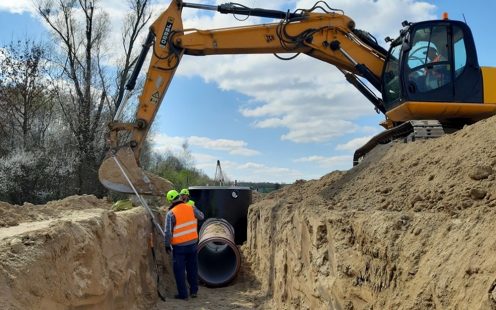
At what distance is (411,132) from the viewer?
9.05m

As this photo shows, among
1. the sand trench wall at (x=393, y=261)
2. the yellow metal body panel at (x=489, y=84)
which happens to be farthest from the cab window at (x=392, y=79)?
the sand trench wall at (x=393, y=261)

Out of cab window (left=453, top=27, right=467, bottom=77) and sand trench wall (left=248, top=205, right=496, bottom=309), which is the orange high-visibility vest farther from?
cab window (left=453, top=27, right=467, bottom=77)

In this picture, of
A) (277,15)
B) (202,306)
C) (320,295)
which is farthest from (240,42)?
(320,295)

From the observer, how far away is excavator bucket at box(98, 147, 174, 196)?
10.6 m

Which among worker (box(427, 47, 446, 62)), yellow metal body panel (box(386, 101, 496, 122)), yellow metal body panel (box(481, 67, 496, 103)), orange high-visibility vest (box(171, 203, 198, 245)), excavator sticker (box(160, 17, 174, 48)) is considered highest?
excavator sticker (box(160, 17, 174, 48))

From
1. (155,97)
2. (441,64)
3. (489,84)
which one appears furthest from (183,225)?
(489,84)

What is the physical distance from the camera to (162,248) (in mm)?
10852

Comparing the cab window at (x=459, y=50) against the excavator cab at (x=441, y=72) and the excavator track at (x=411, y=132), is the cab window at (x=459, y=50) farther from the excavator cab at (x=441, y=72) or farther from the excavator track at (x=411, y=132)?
the excavator track at (x=411, y=132)

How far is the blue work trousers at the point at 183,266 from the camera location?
9398mm

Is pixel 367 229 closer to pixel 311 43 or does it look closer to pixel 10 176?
pixel 311 43

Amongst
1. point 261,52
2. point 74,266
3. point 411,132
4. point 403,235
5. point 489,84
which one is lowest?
point 74,266

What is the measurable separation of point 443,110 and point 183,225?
5079mm

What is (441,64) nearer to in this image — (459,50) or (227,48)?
(459,50)

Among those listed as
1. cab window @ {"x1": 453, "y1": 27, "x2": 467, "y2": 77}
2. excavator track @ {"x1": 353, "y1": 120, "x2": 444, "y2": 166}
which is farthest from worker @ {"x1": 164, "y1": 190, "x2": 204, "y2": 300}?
cab window @ {"x1": 453, "y1": 27, "x2": 467, "y2": 77}
